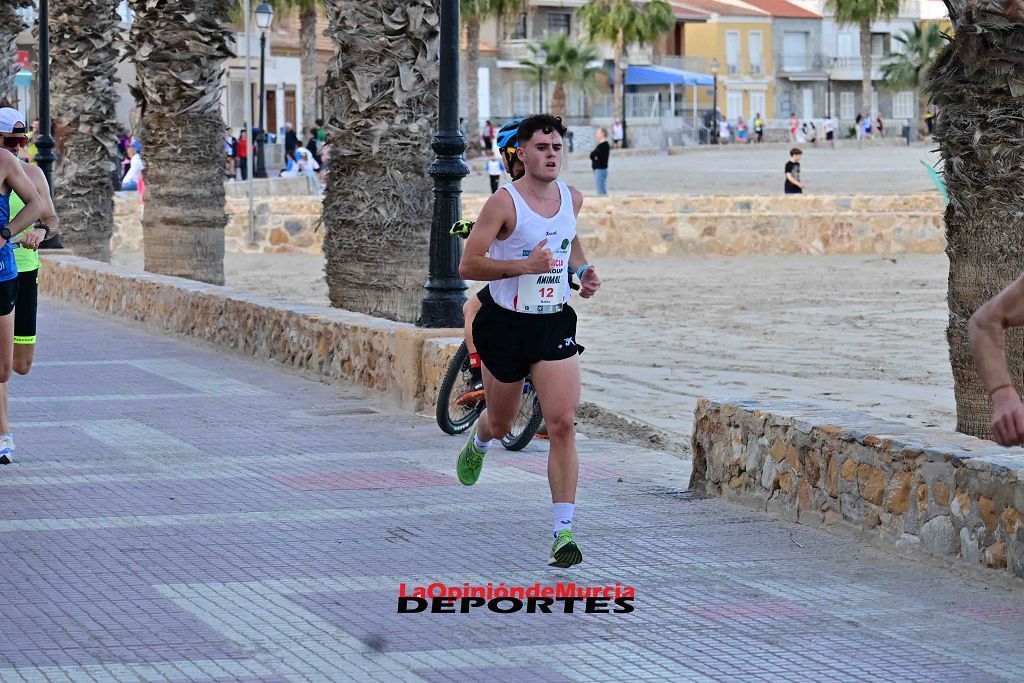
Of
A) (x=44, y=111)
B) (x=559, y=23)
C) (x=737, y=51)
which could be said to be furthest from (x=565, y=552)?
(x=737, y=51)

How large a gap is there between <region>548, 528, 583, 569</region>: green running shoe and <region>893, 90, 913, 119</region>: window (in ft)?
310

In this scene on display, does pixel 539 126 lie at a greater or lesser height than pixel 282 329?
greater

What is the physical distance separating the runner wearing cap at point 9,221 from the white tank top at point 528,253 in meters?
2.90

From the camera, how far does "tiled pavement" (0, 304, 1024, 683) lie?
5.04 m

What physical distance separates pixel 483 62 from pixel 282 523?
7738cm

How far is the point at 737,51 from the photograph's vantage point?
318 ft

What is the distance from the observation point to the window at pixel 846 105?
99938 millimetres

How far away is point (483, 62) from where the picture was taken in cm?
8319

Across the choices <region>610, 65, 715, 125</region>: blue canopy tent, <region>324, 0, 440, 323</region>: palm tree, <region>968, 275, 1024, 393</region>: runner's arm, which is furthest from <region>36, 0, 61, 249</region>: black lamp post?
<region>610, 65, 715, 125</region>: blue canopy tent

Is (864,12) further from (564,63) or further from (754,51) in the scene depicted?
(564,63)

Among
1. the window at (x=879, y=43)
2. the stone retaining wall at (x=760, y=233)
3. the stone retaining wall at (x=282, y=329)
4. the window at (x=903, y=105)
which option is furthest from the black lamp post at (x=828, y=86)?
the stone retaining wall at (x=282, y=329)

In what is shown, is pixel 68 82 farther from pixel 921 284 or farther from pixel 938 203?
pixel 938 203

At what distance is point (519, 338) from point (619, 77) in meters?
70.0

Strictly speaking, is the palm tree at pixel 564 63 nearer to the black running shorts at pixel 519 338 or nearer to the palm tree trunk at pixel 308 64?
the palm tree trunk at pixel 308 64
